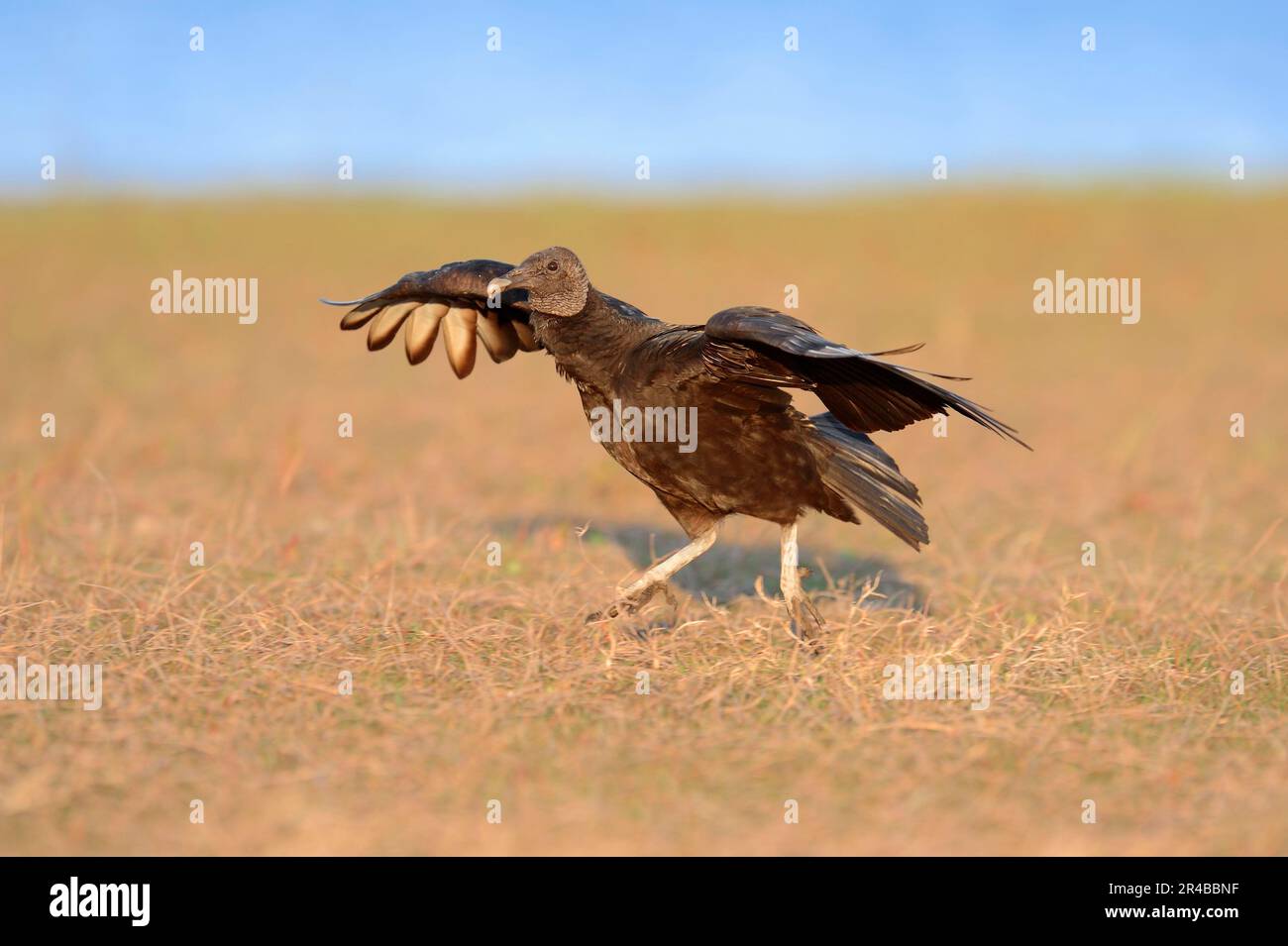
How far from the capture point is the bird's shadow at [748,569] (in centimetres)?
638

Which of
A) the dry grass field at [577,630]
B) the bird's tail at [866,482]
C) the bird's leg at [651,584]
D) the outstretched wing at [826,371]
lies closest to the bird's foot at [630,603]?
the bird's leg at [651,584]

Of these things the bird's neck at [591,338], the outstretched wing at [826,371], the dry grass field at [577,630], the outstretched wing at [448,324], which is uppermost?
the outstretched wing at [448,324]

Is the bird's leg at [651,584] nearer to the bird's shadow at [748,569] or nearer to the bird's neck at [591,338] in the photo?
the bird's shadow at [748,569]

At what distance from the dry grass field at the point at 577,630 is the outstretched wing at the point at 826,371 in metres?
0.86

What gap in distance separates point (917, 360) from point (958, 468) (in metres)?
5.07

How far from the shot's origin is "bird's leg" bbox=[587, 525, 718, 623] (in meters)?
5.35

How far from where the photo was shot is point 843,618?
5.84m

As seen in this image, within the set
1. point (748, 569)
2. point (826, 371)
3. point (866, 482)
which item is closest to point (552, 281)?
point (826, 371)

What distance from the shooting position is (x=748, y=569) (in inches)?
274

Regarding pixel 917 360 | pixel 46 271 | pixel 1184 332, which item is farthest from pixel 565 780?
pixel 46 271

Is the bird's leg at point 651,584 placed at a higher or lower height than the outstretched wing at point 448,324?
lower

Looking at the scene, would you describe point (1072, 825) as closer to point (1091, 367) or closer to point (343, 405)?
point (343, 405)

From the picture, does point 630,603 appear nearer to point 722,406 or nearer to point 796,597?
point 796,597

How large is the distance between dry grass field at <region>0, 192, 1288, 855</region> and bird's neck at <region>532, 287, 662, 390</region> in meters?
1.11
